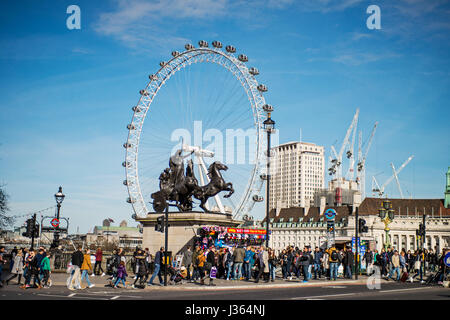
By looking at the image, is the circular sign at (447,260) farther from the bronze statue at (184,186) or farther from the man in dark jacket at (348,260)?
the bronze statue at (184,186)

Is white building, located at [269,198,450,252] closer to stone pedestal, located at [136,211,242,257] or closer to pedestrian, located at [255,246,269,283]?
stone pedestal, located at [136,211,242,257]

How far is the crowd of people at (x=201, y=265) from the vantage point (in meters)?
25.3

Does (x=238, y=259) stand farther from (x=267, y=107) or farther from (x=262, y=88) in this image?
(x=262, y=88)

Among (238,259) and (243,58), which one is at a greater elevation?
(243,58)

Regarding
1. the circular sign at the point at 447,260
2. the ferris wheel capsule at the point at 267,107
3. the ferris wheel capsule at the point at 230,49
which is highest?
the ferris wheel capsule at the point at 230,49

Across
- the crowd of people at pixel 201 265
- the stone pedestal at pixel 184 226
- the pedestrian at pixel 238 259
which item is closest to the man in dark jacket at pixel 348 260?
the crowd of people at pixel 201 265

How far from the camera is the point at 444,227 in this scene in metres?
156

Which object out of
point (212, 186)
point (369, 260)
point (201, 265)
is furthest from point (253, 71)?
point (201, 265)

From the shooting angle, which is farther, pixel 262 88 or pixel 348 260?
pixel 262 88

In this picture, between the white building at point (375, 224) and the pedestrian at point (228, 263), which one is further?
the white building at point (375, 224)

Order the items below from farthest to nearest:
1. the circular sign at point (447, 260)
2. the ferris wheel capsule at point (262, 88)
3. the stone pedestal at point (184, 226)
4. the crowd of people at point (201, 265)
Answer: the ferris wheel capsule at point (262, 88) < the stone pedestal at point (184, 226) < the circular sign at point (447, 260) < the crowd of people at point (201, 265)

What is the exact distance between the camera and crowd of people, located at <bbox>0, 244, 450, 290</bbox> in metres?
25.3

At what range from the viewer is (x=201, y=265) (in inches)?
1093
